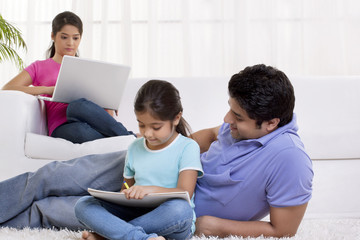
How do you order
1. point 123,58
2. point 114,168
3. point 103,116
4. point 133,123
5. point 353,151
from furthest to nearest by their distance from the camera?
point 123,58
point 133,123
point 353,151
point 103,116
point 114,168

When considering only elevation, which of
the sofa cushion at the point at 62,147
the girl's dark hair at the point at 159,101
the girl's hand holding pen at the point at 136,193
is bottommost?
the sofa cushion at the point at 62,147

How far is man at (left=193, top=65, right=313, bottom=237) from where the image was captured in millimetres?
1311

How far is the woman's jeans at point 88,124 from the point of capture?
7.10 ft

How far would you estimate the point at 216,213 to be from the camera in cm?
145

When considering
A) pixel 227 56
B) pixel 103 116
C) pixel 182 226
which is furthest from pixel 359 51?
pixel 182 226

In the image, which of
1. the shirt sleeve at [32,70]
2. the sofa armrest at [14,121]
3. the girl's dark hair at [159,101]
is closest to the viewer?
the girl's dark hair at [159,101]

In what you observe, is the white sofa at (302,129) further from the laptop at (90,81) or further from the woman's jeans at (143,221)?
the woman's jeans at (143,221)

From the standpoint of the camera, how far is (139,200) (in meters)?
1.27

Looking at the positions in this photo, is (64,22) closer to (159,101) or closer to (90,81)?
(90,81)

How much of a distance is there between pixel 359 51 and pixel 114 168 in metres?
2.89

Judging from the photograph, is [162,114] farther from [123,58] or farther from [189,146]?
[123,58]

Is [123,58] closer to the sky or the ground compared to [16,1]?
closer to the ground

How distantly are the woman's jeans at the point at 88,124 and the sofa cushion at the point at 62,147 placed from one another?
4.9 inches

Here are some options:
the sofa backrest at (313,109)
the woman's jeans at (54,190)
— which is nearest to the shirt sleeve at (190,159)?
the woman's jeans at (54,190)
